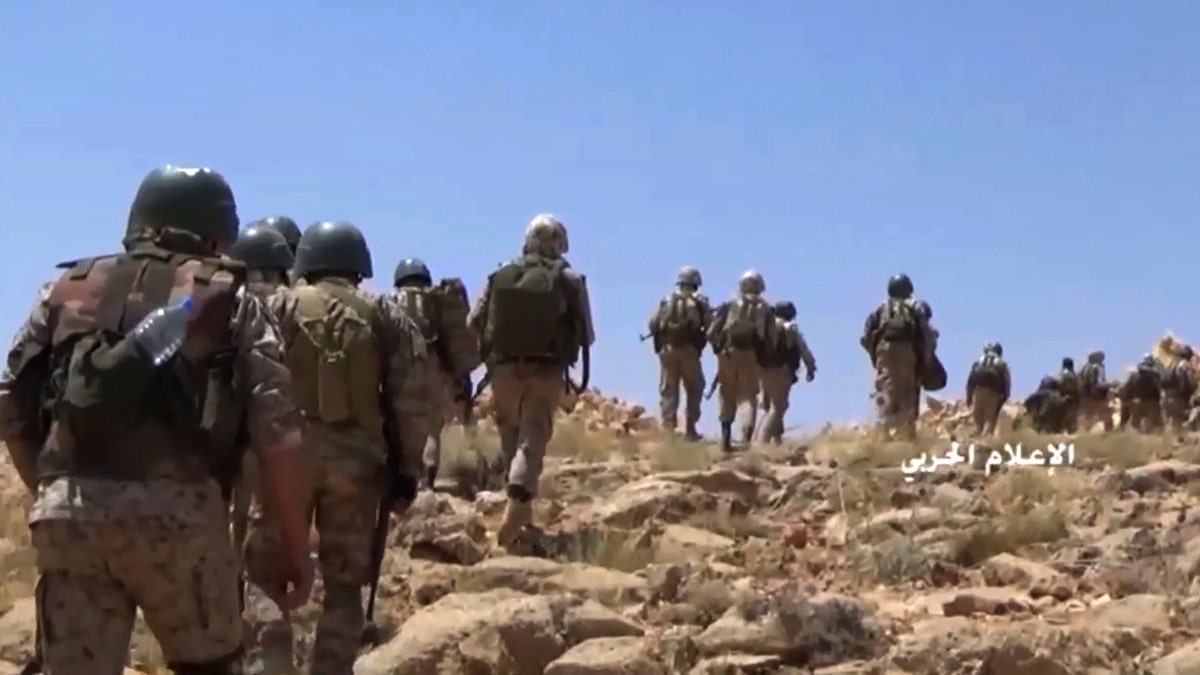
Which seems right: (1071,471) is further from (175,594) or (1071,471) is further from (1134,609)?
(175,594)

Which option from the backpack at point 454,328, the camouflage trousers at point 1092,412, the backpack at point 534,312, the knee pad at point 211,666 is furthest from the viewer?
the camouflage trousers at point 1092,412

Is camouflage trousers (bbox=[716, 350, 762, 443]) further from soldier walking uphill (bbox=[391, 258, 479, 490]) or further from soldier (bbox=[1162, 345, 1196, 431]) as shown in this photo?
soldier (bbox=[1162, 345, 1196, 431])

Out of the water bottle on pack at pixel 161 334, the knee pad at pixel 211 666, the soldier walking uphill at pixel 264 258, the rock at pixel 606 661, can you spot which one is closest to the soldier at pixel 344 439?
the soldier walking uphill at pixel 264 258

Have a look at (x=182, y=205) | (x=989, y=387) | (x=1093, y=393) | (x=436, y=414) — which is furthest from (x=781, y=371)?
(x=182, y=205)

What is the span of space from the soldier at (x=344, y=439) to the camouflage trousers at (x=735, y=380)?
36.1 feet

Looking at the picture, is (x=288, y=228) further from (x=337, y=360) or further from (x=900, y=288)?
(x=900, y=288)

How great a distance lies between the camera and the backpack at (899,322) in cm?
1711

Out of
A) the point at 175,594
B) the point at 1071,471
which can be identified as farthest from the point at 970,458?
the point at 175,594

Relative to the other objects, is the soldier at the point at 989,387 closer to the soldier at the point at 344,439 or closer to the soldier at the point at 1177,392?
the soldier at the point at 1177,392

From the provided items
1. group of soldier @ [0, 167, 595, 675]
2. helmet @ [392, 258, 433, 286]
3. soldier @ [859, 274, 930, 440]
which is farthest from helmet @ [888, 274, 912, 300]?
group of soldier @ [0, 167, 595, 675]

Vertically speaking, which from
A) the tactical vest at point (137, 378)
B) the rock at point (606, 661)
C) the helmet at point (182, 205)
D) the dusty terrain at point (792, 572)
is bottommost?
the rock at point (606, 661)

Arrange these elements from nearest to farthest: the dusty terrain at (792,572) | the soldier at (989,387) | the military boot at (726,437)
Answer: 1. the dusty terrain at (792,572)
2. the military boot at (726,437)
3. the soldier at (989,387)

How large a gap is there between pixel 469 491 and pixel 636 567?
11.1 feet

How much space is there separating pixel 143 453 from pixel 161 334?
0.32 m
